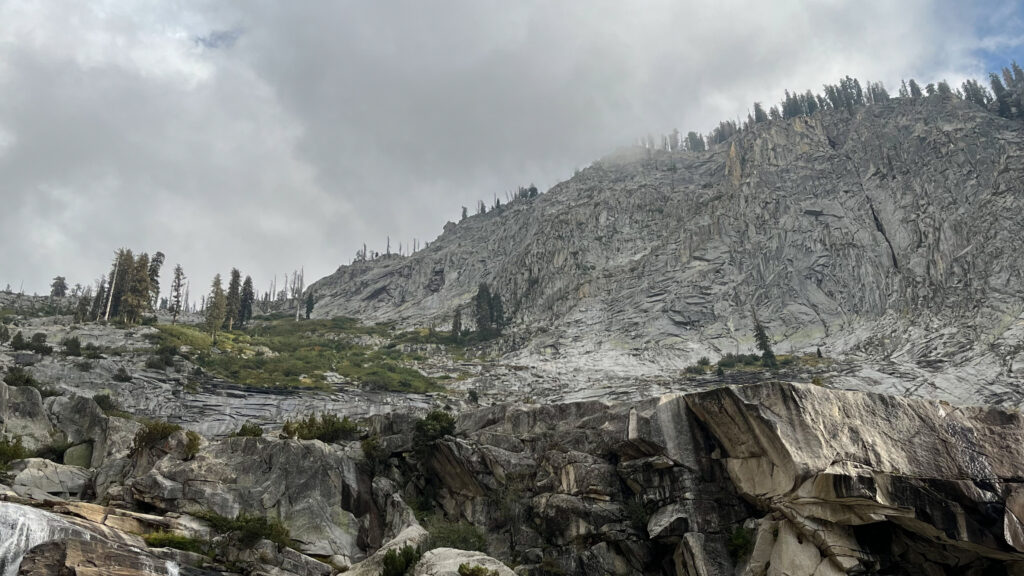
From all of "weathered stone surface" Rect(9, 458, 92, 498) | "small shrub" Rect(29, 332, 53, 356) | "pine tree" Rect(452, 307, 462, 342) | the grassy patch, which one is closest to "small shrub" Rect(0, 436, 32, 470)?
"weathered stone surface" Rect(9, 458, 92, 498)

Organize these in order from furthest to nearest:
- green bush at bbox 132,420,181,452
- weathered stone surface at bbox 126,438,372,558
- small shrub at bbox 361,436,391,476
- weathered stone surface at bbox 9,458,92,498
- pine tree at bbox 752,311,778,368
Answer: pine tree at bbox 752,311,778,368 < small shrub at bbox 361,436,391,476 < green bush at bbox 132,420,181,452 < weathered stone surface at bbox 126,438,372,558 < weathered stone surface at bbox 9,458,92,498

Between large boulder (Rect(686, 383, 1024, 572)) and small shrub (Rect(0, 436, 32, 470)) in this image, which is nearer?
large boulder (Rect(686, 383, 1024, 572))

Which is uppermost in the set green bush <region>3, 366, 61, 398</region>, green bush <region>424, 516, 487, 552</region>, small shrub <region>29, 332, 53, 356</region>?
small shrub <region>29, 332, 53, 356</region>

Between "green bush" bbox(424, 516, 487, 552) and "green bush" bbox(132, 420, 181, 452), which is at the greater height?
→ "green bush" bbox(132, 420, 181, 452)

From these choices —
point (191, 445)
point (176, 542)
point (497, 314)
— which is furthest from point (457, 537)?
point (497, 314)

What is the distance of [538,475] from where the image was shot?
1848 inches

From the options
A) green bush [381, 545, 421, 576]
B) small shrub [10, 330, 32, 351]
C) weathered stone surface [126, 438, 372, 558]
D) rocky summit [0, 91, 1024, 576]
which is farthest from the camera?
small shrub [10, 330, 32, 351]

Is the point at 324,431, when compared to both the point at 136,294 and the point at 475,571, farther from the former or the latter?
the point at 136,294

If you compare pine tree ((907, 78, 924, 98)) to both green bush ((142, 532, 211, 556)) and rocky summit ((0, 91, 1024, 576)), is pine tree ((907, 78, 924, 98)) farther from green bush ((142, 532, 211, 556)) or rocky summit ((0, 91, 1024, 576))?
green bush ((142, 532, 211, 556))

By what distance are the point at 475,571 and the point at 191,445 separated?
1064 inches

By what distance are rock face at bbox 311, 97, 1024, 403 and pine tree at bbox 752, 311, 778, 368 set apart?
3965mm

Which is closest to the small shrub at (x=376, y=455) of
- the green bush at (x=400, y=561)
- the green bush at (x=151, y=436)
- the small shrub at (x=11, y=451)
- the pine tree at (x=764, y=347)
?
the green bush at (x=151, y=436)

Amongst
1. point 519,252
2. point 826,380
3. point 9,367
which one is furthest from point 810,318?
point 9,367

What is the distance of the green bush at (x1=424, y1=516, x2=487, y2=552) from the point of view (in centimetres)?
4191
